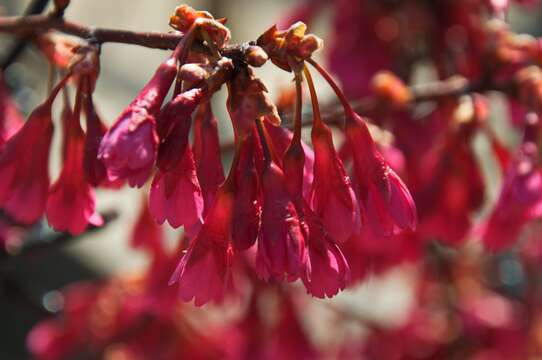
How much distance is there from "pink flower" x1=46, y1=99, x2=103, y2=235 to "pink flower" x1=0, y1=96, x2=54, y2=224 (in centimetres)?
2

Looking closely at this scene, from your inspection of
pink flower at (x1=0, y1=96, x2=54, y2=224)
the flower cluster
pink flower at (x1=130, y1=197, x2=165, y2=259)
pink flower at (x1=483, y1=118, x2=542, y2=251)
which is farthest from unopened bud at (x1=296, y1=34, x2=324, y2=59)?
pink flower at (x1=130, y1=197, x2=165, y2=259)

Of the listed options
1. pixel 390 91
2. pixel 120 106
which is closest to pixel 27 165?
pixel 390 91

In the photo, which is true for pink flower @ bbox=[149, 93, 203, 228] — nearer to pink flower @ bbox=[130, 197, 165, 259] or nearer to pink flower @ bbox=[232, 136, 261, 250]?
pink flower @ bbox=[232, 136, 261, 250]

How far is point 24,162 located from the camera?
71 centimetres

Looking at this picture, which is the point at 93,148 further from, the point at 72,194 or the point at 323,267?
the point at 323,267

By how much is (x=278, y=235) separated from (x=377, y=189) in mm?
99

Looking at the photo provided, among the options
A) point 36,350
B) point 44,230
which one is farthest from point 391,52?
point 36,350

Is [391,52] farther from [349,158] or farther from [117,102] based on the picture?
[117,102]

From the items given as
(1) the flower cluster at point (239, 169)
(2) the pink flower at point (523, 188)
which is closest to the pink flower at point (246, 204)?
(1) the flower cluster at point (239, 169)

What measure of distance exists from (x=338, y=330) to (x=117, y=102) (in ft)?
2.51

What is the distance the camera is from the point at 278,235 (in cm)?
59

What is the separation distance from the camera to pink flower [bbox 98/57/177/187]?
1.86 ft

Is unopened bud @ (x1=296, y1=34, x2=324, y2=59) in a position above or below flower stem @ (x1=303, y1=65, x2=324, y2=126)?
above

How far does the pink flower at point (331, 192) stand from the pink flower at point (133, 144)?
0.12 metres
